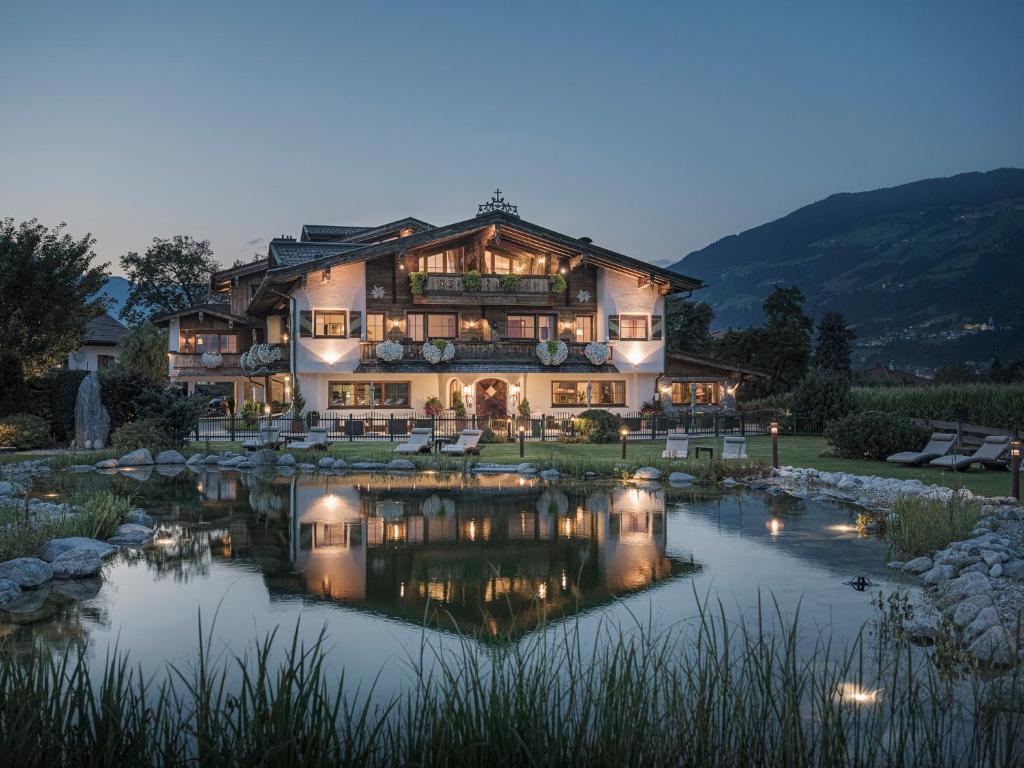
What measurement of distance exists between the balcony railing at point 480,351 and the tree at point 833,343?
27492mm

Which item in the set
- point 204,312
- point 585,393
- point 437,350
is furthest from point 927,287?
point 204,312

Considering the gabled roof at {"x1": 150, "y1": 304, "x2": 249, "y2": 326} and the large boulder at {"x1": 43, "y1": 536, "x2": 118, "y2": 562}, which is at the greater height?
the gabled roof at {"x1": 150, "y1": 304, "x2": 249, "y2": 326}

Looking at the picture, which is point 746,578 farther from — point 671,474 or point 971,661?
point 671,474

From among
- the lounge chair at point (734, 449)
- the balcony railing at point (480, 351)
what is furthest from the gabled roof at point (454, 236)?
the lounge chair at point (734, 449)

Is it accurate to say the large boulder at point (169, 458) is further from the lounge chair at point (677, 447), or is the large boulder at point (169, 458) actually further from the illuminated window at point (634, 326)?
the illuminated window at point (634, 326)

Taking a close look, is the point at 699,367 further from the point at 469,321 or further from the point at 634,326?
the point at 469,321

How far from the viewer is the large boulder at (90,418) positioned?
87.0ft

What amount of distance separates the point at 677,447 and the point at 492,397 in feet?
51.5

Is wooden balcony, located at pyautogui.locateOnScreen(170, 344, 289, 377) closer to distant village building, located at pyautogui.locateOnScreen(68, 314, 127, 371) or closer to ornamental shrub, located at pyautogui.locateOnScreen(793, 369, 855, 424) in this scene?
distant village building, located at pyautogui.locateOnScreen(68, 314, 127, 371)

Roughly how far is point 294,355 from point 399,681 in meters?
29.9

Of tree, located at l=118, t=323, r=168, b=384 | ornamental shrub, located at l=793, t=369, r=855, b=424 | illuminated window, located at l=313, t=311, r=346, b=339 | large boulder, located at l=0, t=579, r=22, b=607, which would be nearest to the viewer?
large boulder, located at l=0, t=579, r=22, b=607

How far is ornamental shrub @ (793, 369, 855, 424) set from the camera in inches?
1272

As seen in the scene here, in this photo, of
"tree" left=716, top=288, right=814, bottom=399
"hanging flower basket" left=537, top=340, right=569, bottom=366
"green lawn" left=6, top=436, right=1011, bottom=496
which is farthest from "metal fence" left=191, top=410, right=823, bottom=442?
"tree" left=716, top=288, right=814, bottom=399

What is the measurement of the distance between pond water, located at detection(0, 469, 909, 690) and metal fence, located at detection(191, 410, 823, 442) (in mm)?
13082
